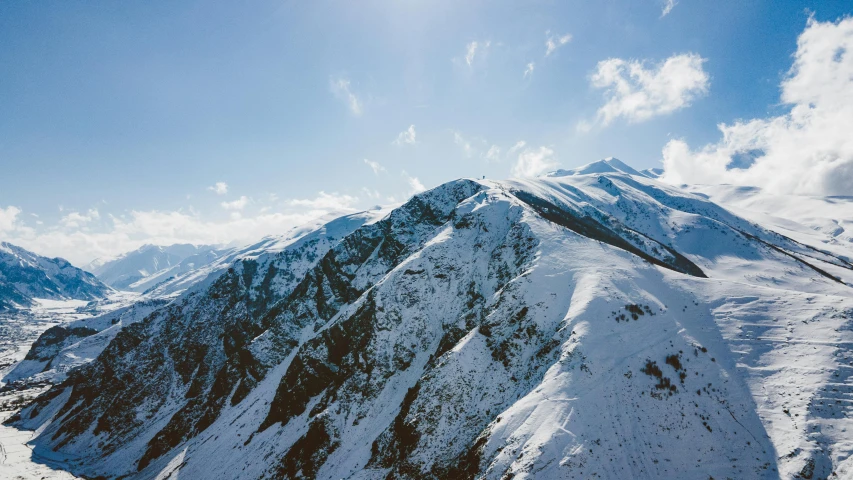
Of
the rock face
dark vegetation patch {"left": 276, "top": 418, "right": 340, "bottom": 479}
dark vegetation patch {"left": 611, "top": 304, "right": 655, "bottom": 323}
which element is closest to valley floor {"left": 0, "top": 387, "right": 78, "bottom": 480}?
the rock face

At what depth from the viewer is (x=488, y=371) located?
4506 cm

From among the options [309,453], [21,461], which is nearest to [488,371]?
[309,453]

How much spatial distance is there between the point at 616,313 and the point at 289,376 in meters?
62.8

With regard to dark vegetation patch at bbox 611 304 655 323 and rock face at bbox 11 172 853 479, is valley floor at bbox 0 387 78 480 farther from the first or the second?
dark vegetation patch at bbox 611 304 655 323

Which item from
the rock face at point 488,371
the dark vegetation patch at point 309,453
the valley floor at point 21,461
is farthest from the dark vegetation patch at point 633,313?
the valley floor at point 21,461

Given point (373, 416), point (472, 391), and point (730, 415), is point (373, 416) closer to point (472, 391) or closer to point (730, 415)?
point (472, 391)

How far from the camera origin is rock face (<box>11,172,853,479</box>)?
30422mm

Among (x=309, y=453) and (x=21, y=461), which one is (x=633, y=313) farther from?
(x=21, y=461)

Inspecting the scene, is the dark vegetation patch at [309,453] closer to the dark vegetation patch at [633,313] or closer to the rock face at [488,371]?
the rock face at [488,371]

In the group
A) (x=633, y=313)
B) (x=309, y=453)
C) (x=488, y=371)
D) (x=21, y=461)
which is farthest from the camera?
(x=21, y=461)

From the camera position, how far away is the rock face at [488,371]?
30422mm

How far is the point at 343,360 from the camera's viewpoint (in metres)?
65.4

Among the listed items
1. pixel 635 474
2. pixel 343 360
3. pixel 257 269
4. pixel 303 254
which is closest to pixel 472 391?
pixel 635 474

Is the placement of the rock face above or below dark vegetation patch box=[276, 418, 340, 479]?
above
